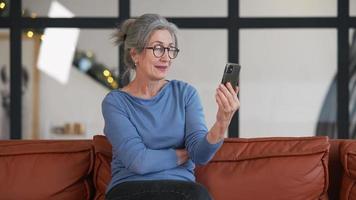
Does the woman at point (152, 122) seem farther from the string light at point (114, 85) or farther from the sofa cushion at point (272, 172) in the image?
the string light at point (114, 85)

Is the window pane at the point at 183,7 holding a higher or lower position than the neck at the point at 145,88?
higher

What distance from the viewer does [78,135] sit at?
484 centimetres

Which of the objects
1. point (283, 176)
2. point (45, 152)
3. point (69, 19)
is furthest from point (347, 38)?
point (45, 152)

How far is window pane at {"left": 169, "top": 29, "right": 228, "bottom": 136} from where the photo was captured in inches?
186

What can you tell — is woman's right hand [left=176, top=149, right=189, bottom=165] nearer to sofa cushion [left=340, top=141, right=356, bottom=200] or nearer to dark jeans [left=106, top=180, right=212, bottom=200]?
dark jeans [left=106, top=180, right=212, bottom=200]

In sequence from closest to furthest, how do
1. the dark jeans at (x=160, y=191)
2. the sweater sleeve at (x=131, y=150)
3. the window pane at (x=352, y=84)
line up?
the dark jeans at (x=160, y=191) < the sweater sleeve at (x=131, y=150) < the window pane at (x=352, y=84)

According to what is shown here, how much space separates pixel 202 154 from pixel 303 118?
9.03 feet

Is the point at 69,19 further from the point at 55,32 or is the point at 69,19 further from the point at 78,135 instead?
the point at 78,135

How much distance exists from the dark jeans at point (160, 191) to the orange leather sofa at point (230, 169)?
1.20 ft

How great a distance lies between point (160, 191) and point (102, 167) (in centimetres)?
54

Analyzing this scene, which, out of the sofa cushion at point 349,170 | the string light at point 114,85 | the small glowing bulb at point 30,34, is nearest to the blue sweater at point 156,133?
the sofa cushion at point 349,170

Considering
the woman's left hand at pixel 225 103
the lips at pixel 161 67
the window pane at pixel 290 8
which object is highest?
the window pane at pixel 290 8

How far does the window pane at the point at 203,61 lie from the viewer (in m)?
4.73

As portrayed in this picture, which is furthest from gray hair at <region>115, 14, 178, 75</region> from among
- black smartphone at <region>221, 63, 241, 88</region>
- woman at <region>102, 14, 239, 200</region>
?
black smartphone at <region>221, 63, 241, 88</region>
